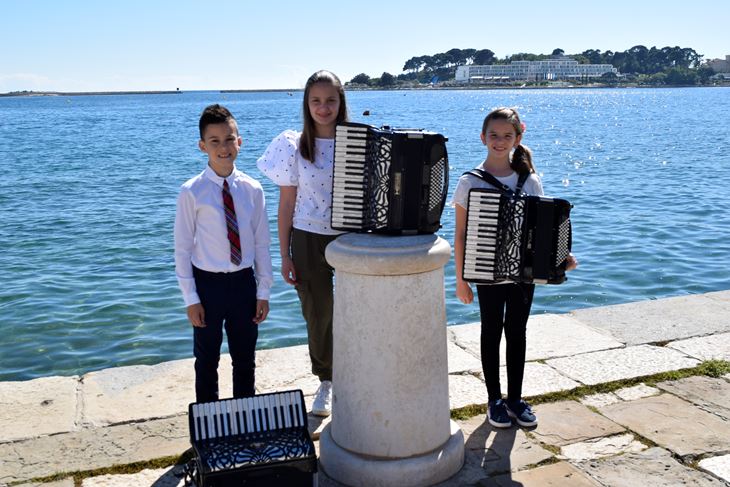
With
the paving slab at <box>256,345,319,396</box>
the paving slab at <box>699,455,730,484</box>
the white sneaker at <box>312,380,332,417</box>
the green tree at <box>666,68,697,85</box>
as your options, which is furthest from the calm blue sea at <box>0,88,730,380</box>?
the green tree at <box>666,68,697,85</box>

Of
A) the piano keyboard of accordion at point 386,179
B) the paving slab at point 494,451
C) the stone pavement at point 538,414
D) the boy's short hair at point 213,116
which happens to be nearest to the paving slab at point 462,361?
the stone pavement at point 538,414

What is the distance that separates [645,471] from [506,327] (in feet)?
3.66

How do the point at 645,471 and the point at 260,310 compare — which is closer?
the point at 645,471

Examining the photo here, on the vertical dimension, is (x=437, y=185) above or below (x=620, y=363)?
above

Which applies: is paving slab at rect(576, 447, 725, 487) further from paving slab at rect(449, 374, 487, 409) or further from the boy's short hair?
the boy's short hair

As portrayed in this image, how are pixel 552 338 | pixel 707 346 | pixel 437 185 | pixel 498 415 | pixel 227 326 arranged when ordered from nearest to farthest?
pixel 437 185, pixel 227 326, pixel 498 415, pixel 707 346, pixel 552 338

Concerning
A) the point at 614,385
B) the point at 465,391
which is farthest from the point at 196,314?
the point at 614,385

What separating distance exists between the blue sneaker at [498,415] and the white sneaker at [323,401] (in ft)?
3.24

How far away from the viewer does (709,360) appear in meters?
5.77

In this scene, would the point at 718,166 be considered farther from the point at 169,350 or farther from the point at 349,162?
the point at 349,162

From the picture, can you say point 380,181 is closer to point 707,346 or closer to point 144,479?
point 144,479

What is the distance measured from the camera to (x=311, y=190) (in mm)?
4672

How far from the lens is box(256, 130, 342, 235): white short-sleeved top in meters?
4.65

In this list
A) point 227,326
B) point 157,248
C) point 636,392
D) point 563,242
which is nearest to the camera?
point 563,242
